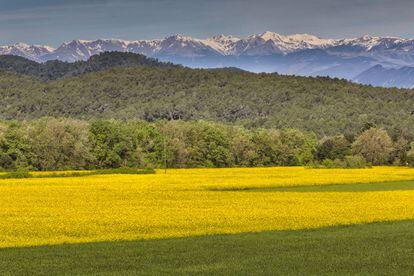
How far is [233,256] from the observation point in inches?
949

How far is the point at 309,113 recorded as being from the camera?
199 meters

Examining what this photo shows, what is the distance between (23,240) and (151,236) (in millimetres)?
5322

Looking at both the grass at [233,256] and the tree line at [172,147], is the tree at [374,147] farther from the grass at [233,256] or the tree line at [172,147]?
the grass at [233,256]

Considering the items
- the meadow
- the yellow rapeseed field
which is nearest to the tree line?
the yellow rapeseed field

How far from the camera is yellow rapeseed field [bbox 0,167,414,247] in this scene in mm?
30812

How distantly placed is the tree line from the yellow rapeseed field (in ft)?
114

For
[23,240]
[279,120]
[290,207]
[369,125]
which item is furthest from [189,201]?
[279,120]

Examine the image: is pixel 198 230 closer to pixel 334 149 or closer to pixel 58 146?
pixel 58 146

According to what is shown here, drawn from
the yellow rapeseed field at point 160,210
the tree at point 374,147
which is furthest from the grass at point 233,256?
the tree at point 374,147

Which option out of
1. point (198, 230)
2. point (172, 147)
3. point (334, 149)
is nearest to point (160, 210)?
point (198, 230)

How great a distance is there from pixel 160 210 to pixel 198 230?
317 inches

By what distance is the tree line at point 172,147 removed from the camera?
95875mm

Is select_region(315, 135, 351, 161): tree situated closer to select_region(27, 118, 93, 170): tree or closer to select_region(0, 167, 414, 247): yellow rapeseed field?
select_region(27, 118, 93, 170): tree

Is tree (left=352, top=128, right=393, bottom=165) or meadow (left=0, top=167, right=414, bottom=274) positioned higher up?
meadow (left=0, top=167, right=414, bottom=274)
